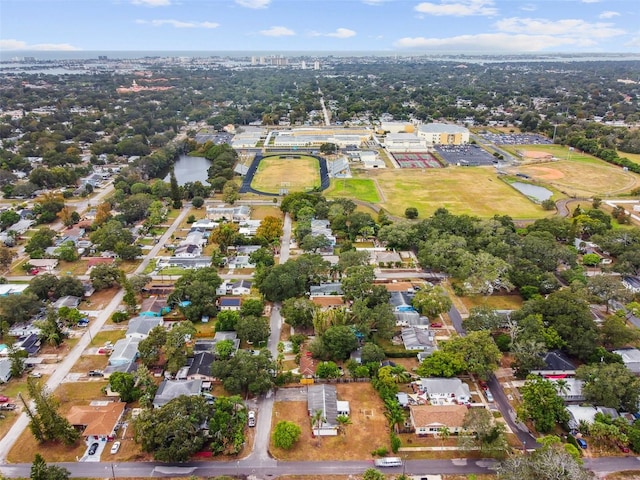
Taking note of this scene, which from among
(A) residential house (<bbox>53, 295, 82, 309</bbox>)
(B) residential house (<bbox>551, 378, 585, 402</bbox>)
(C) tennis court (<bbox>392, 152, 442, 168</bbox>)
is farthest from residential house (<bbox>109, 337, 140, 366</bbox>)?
(C) tennis court (<bbox>392, 152, 442, 168</bbox>)

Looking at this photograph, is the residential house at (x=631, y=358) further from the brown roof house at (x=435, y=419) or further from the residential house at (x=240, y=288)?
the residential house at (x=240, y=288)

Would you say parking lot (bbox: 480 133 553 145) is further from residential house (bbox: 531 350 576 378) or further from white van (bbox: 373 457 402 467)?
white van (bbox: 373 457 402 467)

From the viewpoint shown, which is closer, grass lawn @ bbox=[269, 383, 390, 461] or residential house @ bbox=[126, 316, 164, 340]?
grass lawn @ bbox=[269, 383, 390, 461]

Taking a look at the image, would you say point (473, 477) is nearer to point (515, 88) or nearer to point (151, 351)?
point (151, 351)

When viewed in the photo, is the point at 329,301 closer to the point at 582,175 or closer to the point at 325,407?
the point at 325,407

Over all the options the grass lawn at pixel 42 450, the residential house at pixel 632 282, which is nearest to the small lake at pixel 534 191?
the residential house at pixel 632 282

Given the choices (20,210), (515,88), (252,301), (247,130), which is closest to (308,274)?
(252,301)
